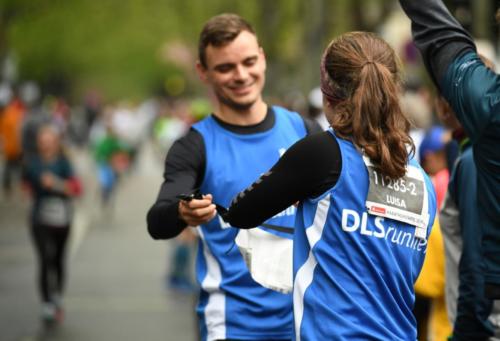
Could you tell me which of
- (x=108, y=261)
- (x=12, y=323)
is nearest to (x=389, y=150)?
(x=12, y=323)

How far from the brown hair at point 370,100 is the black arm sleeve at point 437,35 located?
0.46ft

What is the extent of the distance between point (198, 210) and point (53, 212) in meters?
7.66

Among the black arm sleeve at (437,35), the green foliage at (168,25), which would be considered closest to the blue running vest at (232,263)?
the black arm sleeve at (437,35)

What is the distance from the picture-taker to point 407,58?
69.9ft

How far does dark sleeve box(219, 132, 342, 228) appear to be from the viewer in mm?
A: 3564

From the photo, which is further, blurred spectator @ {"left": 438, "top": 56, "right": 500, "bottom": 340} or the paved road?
the paved road

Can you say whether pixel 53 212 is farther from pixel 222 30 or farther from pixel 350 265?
pixel 350 265

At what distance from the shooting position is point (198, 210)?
13.1ft

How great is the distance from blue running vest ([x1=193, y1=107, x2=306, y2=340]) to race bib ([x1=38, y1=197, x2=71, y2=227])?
6.60 metres

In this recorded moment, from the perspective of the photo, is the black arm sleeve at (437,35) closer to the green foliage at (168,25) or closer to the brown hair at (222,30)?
the brown hair at (222,30)

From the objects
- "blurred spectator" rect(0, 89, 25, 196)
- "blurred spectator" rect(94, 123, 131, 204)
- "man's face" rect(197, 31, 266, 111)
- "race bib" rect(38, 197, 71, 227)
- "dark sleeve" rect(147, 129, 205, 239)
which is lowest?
"dark sleeve" rect(147, 129, 205, 239)

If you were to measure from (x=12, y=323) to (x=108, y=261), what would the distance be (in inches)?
185

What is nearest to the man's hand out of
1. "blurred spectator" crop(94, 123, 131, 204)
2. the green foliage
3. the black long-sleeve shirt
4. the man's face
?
the black long-sleeve shirt

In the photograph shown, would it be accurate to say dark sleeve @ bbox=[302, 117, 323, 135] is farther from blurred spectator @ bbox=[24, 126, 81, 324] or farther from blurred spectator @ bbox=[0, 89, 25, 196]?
blurred spectator @ bbox=[0, 89, 25, 196]
